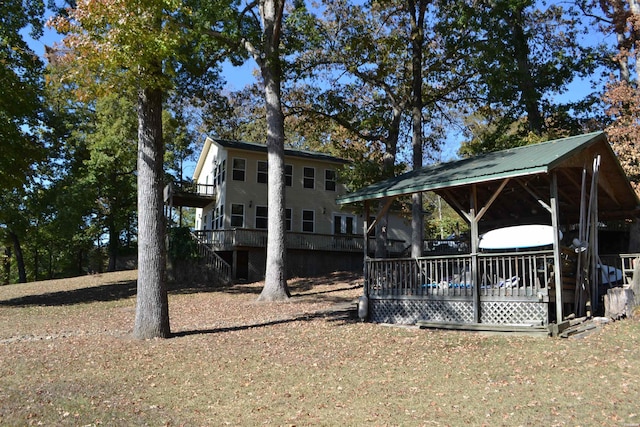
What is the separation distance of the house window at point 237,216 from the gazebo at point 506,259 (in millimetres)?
16460

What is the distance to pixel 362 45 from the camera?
22672 mm

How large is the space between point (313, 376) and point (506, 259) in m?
5.53

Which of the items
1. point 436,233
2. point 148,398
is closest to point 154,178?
point 148,398

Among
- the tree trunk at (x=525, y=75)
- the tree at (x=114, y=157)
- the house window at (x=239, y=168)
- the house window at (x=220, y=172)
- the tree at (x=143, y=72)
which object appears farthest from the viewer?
the tree at (x=114, y=157)

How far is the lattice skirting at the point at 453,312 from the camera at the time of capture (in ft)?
37.2

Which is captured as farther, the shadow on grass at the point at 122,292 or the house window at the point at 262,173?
the house window at the point at 262,173

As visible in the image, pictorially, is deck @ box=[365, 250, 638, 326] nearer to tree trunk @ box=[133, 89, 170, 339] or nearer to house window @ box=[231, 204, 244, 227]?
tree trunk @ box=[133, 89, 170, 339]

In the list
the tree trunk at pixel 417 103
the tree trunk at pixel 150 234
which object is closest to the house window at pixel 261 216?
the tree trunk at pixel 417 103

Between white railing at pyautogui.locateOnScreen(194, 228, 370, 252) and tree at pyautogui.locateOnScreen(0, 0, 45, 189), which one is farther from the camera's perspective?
white railing at pyautogui.locateOnScreen(194, 228, 370, 252)

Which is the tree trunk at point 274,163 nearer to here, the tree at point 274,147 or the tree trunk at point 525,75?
the tree at point 274,147

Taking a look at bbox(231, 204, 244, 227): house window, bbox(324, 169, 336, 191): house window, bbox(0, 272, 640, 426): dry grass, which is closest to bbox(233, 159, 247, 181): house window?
bbox(231, 204, 244, 227): house window

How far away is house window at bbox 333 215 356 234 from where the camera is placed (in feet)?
111

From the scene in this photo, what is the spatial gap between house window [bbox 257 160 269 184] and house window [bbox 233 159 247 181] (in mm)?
900

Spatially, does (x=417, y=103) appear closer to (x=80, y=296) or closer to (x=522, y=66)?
(x=522, y=66)
